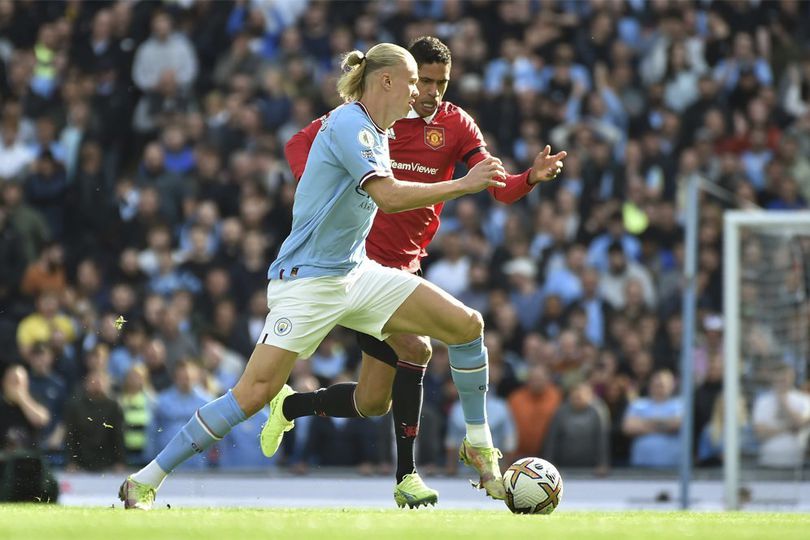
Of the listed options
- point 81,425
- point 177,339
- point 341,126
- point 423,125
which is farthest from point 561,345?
point 341,126

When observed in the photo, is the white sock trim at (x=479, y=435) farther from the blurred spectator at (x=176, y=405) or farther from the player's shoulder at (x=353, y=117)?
the blurred spectator at (x=176, y=405)

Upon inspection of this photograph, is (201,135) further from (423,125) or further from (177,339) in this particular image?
(423,125)

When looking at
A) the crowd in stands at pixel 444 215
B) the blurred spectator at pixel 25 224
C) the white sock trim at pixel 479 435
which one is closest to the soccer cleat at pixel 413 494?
the white sock trim at pixel 479 435

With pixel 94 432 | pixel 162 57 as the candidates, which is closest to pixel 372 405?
pixel 94 432

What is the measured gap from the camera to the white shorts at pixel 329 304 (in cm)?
783

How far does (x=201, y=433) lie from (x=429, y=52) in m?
2.50

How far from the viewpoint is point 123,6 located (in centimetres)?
1961

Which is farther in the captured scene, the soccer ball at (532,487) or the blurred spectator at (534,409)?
the blurred spectator at (534,409)

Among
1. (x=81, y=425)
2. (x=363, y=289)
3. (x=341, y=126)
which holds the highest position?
(x=341, y=126)

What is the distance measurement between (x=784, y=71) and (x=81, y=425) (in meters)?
9.91

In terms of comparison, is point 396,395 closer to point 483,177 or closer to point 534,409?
point 483,177

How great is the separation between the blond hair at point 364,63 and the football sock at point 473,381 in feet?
5.17

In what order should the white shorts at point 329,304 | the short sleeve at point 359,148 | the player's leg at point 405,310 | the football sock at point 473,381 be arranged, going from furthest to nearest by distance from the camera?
1. the football sock at point 473,381
2. the player's leg at point 405,310
3. the white shorts at point 329,304
4. the short sleeve at point 359,148

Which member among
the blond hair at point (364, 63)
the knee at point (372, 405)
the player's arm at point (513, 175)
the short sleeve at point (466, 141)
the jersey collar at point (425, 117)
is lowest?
the knee at point (372, 405)
